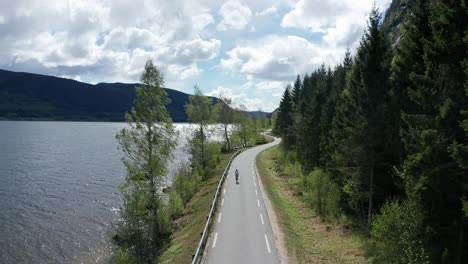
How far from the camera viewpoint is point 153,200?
27.0 m

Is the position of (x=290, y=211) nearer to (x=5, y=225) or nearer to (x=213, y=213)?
(x=213, y=213)

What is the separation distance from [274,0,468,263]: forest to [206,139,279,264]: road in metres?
5.76

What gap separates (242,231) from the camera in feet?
73.0

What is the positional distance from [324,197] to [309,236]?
5.22 meters

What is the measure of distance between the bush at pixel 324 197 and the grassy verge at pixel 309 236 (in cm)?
72

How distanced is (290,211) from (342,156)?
27.2ft

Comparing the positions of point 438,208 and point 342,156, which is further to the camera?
point 342,156

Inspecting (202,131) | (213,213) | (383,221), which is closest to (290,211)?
(213,213)

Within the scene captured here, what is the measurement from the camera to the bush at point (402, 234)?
14.2 meters

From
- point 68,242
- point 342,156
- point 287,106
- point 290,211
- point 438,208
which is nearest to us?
point 438,208

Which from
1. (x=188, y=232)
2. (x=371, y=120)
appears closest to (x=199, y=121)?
(x=188, y=232)

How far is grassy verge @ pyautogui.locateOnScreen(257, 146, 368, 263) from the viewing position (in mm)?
18734

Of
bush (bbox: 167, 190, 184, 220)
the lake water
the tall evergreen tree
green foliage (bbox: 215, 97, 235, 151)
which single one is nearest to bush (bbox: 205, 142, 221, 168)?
the lake water

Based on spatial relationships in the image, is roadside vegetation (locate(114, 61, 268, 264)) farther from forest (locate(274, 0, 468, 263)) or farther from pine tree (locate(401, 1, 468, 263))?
pine tree (locate(401, 1, 468, 263))
